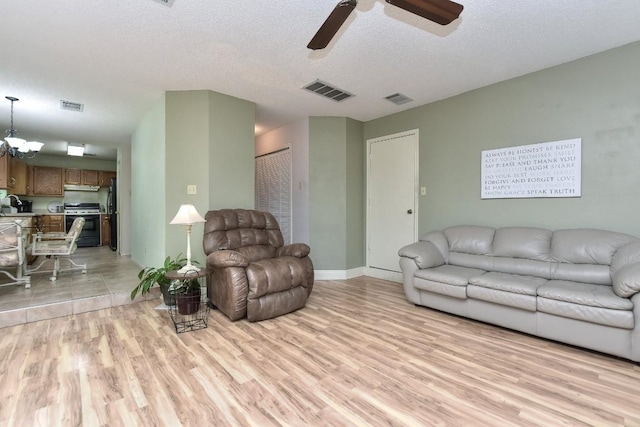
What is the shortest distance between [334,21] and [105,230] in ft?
28.8

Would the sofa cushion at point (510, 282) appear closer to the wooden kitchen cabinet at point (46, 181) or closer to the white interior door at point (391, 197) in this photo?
the white interior door at point (391, 197)

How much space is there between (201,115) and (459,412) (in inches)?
151

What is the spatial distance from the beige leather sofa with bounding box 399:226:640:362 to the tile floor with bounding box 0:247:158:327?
134 inches

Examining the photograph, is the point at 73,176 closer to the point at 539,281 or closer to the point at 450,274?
the point at 450,274

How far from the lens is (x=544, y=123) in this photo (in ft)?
10.3

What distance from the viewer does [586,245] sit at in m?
2.70

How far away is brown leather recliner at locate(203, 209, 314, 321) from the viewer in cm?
280

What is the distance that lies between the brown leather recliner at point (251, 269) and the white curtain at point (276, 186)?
1457 millimetres

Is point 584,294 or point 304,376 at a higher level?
point 584,294

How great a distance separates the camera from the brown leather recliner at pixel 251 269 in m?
2.80

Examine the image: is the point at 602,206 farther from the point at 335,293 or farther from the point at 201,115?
the point at 201,115

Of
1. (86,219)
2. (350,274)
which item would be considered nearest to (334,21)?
(350,274)

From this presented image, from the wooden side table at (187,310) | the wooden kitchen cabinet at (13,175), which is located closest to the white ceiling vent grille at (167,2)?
the wooden side table at (187,310)

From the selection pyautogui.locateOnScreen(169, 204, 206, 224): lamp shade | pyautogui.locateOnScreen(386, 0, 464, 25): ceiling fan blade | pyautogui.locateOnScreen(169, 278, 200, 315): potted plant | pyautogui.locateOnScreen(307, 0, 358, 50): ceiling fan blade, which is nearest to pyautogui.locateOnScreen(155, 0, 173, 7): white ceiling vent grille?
pyautogui.locateOnScreen(307, 0, 358, 50): ceiling fan blade
